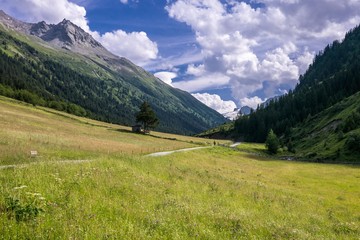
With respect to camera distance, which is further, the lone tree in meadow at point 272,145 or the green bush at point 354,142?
the lone tree in meadow at point 272,145

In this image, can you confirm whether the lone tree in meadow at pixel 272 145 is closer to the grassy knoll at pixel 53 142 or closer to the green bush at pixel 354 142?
the green bush at pixel 354 142

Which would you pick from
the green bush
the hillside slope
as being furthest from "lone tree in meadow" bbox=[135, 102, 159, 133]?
the green bush

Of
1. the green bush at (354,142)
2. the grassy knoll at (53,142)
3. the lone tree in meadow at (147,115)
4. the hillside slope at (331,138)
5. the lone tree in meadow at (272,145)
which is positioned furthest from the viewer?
the lone tree in meadow at (272,145)

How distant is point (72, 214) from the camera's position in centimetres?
977

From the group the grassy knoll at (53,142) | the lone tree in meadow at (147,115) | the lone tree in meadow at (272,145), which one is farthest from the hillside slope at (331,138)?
the lone tree in meadow at (147,115)

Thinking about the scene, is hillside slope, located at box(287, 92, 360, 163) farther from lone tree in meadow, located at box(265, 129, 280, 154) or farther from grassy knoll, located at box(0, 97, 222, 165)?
grassy knoll, located at box(0, 97, 222, 165)

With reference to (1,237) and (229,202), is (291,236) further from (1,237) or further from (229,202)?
(1,237)

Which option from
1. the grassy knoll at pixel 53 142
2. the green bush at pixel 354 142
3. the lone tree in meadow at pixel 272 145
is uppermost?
the green bush at pixel 354 142

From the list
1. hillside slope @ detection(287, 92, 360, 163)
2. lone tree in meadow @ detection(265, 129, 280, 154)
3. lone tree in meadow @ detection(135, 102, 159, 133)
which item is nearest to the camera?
hillside slope @ detection(287, 92, 360, 163)

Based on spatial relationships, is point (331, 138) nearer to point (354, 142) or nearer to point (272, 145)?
point (272, 145)

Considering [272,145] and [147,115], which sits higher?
[147,115]

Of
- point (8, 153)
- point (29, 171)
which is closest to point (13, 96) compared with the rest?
point (8, 153)

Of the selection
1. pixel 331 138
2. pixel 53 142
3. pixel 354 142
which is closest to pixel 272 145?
pixel 331 138

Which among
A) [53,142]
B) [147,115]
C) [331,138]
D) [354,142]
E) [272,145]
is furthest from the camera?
[272,145]
